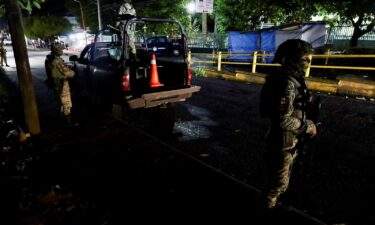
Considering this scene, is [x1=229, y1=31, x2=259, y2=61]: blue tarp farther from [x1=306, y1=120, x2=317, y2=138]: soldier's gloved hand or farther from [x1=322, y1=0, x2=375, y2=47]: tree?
[x1=306, y1=120, x2=317, y2=138]: soldier's gloved hand

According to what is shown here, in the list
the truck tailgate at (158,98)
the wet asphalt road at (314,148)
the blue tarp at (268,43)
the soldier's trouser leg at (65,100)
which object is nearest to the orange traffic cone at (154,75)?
the truck tailgate at (158,98)

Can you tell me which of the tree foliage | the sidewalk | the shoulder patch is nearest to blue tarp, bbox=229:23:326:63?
the sidewalk

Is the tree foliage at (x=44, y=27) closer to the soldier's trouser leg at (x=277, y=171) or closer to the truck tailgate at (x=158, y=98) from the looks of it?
the truck tailgate at (x=158, y=98)

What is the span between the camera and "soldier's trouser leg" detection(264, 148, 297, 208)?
2.71 meters

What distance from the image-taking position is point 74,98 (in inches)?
354

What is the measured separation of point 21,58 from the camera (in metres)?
4.90

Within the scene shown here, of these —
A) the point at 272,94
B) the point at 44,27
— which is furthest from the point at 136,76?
the point at 44,27

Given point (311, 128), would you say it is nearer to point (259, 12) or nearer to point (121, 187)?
point (121, 187)

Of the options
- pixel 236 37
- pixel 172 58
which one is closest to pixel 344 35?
pixel 236 37

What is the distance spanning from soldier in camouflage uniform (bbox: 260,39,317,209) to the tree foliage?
54741 millimetres

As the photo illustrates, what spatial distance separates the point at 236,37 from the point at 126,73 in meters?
13.8

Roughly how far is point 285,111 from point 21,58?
15.5 ft

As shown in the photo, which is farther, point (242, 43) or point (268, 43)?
point (242, 43)

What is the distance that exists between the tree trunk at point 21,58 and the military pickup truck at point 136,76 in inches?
62.5
